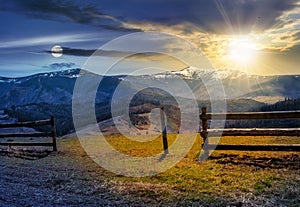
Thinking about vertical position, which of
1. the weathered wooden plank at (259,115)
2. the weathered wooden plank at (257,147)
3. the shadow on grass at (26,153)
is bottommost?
the shadow on grass at (26,153)

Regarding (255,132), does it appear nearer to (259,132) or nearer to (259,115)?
(259,132)

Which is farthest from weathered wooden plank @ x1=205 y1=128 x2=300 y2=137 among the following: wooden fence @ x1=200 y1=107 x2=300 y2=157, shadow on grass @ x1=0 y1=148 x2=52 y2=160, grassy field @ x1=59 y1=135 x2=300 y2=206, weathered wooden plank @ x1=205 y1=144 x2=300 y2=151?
shadow on grass @ x1=0 y1=148 x2=52 y2=160

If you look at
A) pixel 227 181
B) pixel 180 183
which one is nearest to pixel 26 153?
pixel 180 183

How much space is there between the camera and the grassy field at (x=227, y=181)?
10.9 metres

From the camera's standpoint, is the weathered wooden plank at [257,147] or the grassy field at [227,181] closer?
the grassy field at [227,181]

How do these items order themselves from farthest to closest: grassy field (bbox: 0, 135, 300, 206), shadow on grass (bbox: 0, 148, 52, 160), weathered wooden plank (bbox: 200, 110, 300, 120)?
1. shadow on grass (bbox: 0, 148, 52, 160)
2. weathered wooden plank (bbox: 200, 110, 300, 120)
3. grassy field (bbox: 0, 135, 300, 206)

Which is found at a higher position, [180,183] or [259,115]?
[259,115]

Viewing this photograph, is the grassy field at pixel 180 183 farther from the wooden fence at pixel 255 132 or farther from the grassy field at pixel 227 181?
the wooden fence at pixel 255 132

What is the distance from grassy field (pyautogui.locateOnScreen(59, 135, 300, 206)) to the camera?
1092 cm

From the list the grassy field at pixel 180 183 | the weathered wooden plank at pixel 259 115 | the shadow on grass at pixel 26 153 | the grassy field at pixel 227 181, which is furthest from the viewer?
the shadow on grass at pixel 26 153

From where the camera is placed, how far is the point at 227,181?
13.1 m

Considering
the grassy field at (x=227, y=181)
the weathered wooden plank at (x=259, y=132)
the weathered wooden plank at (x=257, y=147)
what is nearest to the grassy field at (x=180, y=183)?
the grassy field at (x=227, y=181)

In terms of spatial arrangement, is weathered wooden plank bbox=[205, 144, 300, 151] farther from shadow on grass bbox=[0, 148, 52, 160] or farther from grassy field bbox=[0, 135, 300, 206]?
shadow on grass bbox=[0, 148, 52, 160]

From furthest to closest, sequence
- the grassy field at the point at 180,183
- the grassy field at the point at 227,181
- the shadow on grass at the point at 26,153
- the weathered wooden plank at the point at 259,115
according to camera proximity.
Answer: the shadow on grass at the point at 26,153 < the weathered wooden plank at the point at 259,115 < the grassy field at the point at 180,183 < the grassy field at the point at 227,181
